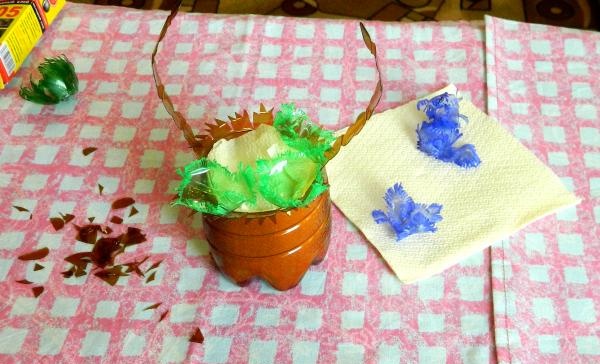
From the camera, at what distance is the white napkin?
32.4 inches

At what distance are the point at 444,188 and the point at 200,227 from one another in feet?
1.01

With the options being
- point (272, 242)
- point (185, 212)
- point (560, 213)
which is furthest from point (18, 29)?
point (560, 213)

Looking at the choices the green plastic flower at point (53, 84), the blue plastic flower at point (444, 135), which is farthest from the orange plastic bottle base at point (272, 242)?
the green plastic flower at point (53, 84)

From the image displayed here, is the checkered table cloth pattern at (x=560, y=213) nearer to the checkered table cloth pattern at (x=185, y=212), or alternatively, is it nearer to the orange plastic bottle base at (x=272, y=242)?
the checkered table cloth pattern at (x=185, y=212)

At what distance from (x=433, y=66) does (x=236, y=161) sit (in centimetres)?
44

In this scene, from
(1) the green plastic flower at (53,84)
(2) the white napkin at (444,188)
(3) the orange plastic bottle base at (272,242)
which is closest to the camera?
(3) the orange plastic bottle base at (272,242)

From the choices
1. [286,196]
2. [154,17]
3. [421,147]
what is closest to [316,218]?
[286,196]

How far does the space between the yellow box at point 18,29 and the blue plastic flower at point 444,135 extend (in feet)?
2.00

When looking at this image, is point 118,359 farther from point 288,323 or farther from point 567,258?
point 567,258

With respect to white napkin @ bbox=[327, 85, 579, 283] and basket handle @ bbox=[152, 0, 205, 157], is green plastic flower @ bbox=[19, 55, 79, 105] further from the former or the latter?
white napkin @ bbox=[327, 85, 579, 283]

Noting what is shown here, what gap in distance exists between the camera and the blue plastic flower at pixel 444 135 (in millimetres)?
899

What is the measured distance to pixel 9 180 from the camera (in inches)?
36.7

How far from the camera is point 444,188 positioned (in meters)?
0.88

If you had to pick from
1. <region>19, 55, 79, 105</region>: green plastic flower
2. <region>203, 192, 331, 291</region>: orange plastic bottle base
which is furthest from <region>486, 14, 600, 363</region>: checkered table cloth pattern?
<region>19, 55, 79, 105</region>: green plastic flower
